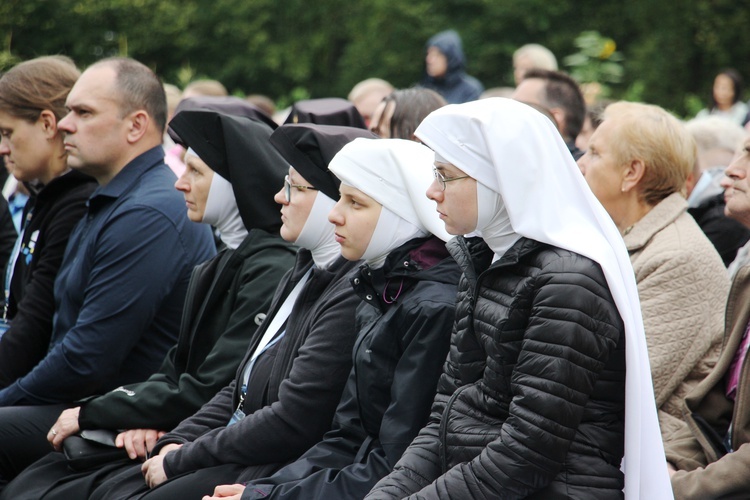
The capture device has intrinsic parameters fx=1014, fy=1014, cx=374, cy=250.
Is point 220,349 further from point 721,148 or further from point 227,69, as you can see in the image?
point 227,69

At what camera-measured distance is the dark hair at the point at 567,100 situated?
6621 mm

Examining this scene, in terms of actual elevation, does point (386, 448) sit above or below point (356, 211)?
below

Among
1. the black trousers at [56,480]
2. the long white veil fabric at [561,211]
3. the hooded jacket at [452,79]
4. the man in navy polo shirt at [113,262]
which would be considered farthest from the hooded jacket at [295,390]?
the hooded jacket at [452,79]

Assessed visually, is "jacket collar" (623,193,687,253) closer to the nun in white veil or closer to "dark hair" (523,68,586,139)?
the nun in white veil

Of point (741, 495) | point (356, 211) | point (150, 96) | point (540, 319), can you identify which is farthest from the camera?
point (150, 96)

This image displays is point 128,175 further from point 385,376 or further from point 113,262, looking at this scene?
point 385,376

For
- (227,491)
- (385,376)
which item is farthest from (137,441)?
(385,376)

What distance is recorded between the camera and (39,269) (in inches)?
229

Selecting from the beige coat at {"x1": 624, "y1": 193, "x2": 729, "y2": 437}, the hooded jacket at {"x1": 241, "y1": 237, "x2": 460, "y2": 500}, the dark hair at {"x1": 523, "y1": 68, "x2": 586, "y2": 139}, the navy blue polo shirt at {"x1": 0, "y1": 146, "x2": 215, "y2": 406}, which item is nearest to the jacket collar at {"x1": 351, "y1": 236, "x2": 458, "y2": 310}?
the hooded jacket at {"x1": 241, "y1": 237, "x2": 460, "y2": 500}

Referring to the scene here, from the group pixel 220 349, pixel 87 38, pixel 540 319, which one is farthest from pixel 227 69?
pixel 540 319

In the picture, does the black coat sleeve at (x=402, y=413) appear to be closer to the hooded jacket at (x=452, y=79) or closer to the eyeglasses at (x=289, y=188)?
the eyeglasses at (x=289, y=188)

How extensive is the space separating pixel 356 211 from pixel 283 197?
1.94 feet

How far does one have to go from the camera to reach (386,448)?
12.0ft

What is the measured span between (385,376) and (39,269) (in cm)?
287
